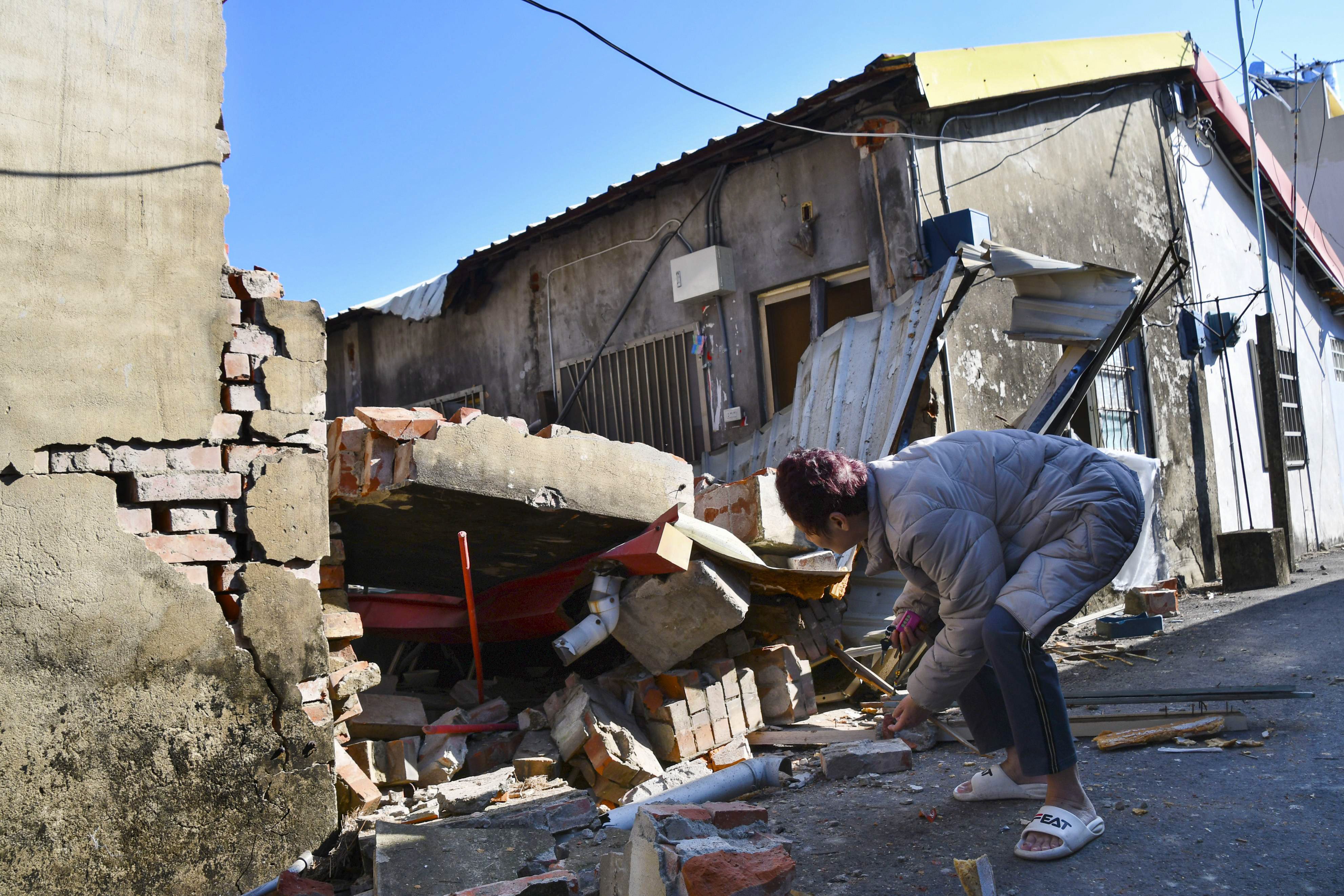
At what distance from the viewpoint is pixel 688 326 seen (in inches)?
331

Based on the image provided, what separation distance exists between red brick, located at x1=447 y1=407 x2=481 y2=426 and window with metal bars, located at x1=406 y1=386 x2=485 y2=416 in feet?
19.5

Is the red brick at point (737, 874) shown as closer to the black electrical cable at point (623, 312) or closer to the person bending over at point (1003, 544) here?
the person bending over at point (1003, 544)

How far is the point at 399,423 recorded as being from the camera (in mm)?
4234

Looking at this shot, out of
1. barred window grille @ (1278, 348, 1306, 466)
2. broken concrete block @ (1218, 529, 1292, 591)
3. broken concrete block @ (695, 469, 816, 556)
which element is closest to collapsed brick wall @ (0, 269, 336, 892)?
broken concrete block @ (695, 469, 816, 556)

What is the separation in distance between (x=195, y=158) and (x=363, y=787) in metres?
2.51

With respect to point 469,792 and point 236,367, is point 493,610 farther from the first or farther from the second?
point 236,367

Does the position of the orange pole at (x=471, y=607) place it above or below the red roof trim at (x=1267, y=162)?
below

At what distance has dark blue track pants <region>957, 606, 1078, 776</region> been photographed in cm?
256

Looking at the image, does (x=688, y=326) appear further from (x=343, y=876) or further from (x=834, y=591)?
(x=343, y=876)

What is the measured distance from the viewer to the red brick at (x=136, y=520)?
300 centimetres

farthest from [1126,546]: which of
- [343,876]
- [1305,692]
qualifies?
[343,876]

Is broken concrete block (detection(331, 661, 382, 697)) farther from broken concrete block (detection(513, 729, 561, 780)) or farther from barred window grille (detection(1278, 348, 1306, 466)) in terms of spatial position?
barred window grille (detection(1278, 348, 1306, 466))

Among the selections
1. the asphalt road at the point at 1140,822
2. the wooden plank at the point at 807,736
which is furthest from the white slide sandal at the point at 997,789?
the wooden plank at the point at 807,736

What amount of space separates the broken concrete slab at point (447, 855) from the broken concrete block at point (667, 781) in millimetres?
652
